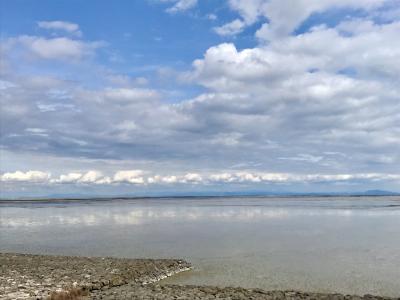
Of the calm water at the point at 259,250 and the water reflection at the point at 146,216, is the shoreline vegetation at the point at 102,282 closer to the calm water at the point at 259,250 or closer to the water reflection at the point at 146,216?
the calm water at the point at 259,250

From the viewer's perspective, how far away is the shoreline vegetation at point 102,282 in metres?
20.6

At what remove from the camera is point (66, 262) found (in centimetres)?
2977

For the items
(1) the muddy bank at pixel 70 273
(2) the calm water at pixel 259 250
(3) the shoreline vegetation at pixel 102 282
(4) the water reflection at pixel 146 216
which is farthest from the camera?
(4) the water reflection at pixel 146 216

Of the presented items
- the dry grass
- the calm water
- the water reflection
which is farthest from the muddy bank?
the water reflection

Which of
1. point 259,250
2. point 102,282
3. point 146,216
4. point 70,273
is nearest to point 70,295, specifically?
point 102,282

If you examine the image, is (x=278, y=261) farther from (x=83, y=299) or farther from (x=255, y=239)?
(x=83, y=299)

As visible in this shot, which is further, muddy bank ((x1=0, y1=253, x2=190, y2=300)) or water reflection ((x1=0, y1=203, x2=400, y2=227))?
water reflection ((x1=0, y1=203, x2=400, y2=227))

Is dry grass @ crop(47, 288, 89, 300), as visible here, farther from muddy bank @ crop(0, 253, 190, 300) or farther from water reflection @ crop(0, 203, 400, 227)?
water reflection @ crop(0, 203, 400, 227)

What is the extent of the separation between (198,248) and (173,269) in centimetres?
974

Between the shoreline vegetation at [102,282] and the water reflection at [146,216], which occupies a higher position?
the water reflection at [146,216]

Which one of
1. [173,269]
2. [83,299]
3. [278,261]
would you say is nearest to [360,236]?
[278,261]

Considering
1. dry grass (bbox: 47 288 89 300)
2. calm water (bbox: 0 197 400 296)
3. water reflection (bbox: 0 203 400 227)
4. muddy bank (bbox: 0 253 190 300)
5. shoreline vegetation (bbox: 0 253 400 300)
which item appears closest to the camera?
dry grass (bbox: 47 288 89 300)

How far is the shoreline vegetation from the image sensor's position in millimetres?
20578

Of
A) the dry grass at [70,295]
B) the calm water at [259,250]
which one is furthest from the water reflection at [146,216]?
the dry grass at [70,295]
